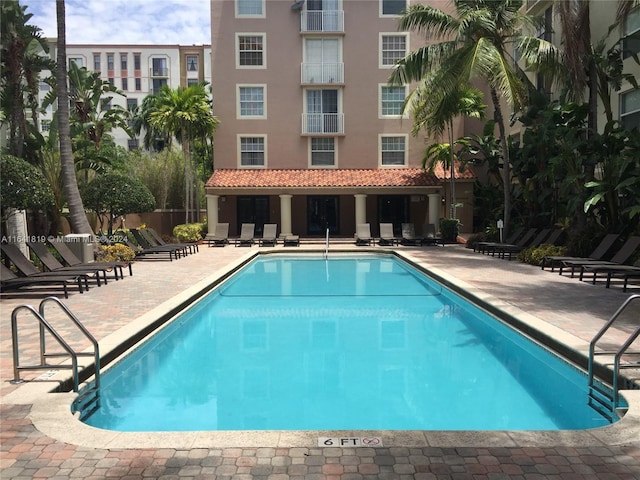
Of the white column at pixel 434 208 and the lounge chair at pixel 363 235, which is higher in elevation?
the white column at pixel 434 208

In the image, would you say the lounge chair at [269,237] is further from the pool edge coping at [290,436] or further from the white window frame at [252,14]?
the pool edge coping at [290,436]

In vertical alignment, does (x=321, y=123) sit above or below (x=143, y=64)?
below

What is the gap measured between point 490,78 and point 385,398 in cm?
1452

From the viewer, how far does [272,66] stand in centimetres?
2786

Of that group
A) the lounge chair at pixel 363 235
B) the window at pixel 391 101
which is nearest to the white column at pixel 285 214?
the lounge chair at pixel 363 235

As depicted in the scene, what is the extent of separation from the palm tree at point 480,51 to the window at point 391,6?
929 cm

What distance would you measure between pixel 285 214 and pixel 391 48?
10.9m

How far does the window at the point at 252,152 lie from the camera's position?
92.3 ft

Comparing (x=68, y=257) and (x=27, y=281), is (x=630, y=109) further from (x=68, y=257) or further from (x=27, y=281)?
(x=27, y=281)

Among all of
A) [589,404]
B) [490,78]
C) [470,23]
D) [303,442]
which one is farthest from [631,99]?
[303,442]

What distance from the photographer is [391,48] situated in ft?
91.6

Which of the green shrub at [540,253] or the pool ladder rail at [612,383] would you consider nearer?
the pool ladder rail at [612,383]

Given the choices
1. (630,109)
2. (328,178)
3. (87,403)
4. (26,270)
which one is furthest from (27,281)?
(328,178)

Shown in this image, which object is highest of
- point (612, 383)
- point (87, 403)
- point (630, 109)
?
point (630, 109)
